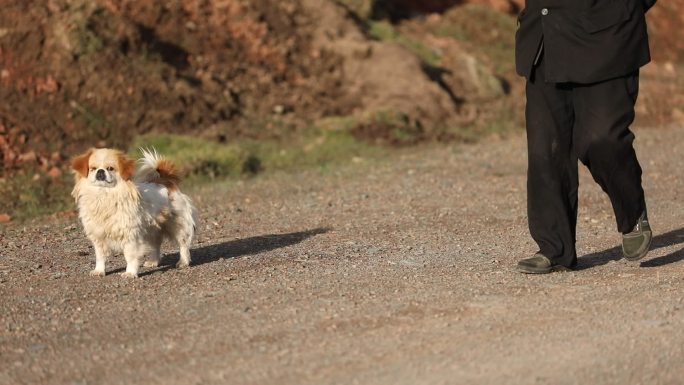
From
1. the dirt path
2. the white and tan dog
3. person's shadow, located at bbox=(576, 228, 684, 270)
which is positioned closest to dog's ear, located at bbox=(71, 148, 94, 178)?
the white and tan dog

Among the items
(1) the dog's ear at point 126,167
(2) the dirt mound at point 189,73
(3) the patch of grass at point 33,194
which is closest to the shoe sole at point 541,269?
(1) the dog's ear at point 126,167

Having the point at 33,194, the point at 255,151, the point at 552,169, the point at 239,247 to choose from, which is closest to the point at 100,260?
the point at 239,247

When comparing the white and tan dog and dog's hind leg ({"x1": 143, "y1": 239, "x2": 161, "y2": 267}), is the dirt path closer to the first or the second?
dog's hind leg ({"x1": 143, "y1": 239, "x2": 161, "y2": 267})

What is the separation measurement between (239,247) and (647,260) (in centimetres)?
303

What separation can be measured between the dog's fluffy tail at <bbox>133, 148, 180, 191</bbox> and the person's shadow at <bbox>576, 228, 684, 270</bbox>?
2783 mm

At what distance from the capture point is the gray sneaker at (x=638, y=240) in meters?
7.30

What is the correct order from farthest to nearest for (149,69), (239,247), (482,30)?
1. (482,30)
2. (149,69)
3. (239,247)

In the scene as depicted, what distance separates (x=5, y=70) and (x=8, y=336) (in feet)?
32.8

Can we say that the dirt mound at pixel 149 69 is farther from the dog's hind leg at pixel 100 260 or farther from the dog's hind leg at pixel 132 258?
the dog's hind leg at pixel 132 258

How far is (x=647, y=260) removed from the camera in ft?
26.4

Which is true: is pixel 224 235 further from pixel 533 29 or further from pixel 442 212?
pixel 533 29

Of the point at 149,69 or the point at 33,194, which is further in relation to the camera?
the point at 149,69

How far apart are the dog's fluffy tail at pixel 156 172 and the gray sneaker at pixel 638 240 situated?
9.92 ft

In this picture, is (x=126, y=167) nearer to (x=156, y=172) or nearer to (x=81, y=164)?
(x=81, y=164)
